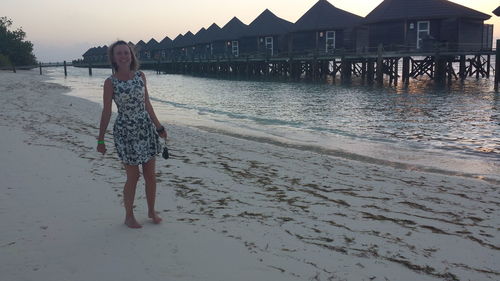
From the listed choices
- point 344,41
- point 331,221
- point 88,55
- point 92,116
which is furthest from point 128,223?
point 88,55

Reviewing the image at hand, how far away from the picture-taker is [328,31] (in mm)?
39750

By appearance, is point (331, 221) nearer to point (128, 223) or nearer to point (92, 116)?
point (128, 223)

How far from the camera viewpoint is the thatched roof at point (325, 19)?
38438mm

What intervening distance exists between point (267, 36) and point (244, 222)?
4576cm

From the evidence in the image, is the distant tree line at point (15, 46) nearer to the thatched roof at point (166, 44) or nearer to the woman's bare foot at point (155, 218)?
the thatched roof at point (166, 44)

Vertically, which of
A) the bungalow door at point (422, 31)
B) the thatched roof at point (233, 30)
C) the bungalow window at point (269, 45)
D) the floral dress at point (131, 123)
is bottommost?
the floral dress at point (131, 123)

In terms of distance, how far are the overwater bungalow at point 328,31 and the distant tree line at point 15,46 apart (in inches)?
2074

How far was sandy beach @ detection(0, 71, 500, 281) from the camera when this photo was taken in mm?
2732

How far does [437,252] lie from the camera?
307cm

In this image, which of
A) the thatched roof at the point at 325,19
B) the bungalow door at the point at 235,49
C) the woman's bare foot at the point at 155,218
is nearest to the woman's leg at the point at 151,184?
the woman's bare foot at the point at 155,218

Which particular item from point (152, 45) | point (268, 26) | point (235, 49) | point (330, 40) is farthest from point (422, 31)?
point (152, 45)

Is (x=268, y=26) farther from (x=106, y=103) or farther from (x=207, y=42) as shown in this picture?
(x=106, y=103)

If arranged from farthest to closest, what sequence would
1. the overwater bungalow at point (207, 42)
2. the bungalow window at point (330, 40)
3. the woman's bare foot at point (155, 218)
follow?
the overwater bungalow at point (207, 42) → the bungalow window at point (330, 40) → the woman's bare foot at point (155, 218)

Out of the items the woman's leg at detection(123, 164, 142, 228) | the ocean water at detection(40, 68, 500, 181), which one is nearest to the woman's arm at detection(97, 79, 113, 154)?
the woman's leg at detection(123, 164, 142, 228)
